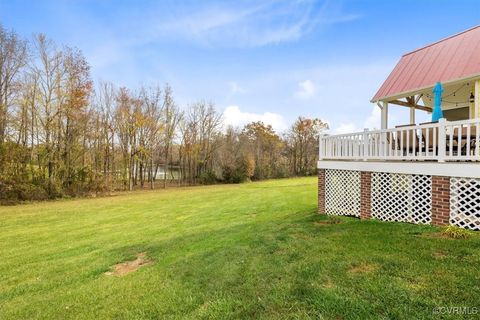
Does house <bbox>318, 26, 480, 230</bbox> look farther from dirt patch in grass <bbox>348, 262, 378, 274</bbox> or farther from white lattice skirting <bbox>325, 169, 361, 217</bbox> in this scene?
dirt patch in grass <bbox>348, 262, 378, 274</bbox>

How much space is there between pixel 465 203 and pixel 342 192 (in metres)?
2.90

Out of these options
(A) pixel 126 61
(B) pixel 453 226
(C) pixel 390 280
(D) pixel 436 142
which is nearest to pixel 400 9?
(D) pixel 436 142

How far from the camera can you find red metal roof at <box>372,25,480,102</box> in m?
7.73

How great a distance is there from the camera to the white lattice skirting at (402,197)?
561 cm

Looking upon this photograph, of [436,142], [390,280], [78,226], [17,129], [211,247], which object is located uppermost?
[17,129]

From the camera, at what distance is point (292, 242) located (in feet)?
17.1

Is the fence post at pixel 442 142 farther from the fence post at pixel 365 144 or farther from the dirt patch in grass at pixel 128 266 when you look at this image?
the dirt patch in grass at pixel 128 266

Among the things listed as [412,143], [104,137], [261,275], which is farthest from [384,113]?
[104,137]

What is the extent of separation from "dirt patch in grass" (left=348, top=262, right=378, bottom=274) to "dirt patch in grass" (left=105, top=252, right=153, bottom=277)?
3748 mm

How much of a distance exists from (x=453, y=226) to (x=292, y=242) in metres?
2.99

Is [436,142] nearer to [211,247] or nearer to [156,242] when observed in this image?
[211,247]

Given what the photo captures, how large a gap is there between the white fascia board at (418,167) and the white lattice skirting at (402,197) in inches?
6.1

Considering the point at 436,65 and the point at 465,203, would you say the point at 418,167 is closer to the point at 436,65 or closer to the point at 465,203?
the point at 465,203

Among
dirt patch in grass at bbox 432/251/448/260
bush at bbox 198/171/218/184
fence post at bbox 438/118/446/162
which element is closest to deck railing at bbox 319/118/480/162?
fence post at bbox 438/118/446/162
